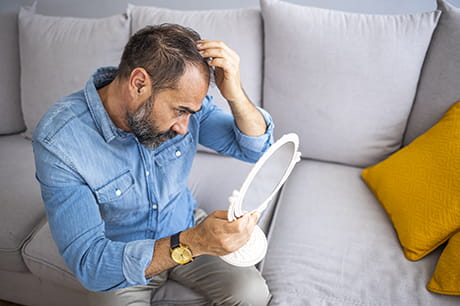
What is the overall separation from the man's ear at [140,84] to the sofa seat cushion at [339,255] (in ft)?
2.30

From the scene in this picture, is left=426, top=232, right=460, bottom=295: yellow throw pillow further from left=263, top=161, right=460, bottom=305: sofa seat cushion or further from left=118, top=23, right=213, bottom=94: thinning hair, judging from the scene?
left=118, top=23, right=213, bottom=94: thinning hair

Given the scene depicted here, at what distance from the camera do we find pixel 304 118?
5.17 ft

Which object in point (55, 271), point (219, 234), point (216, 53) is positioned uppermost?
point (216, 53)

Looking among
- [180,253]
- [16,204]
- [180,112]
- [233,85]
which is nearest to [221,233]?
[180,253]

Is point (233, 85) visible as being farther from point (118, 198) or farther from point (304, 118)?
point (304, 118)

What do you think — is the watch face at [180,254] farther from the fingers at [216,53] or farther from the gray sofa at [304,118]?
the fingers at [216,53]

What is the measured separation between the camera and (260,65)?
5.33 feet

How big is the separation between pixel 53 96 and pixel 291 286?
4.56ft

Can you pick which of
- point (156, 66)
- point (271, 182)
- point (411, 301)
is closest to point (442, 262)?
point (411, 301)

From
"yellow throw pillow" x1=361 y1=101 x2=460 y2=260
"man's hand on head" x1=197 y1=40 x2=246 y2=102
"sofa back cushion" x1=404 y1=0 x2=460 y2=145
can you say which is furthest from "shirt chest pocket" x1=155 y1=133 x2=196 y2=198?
"sofa back cushion" x1=404 y1=0 x2=460 y2=145

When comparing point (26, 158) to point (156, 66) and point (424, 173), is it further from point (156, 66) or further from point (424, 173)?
point (424, 173)

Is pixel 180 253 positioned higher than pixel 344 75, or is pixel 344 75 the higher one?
pixel 344 75

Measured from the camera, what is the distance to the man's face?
0.86m

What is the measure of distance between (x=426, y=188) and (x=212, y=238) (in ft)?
2.64
